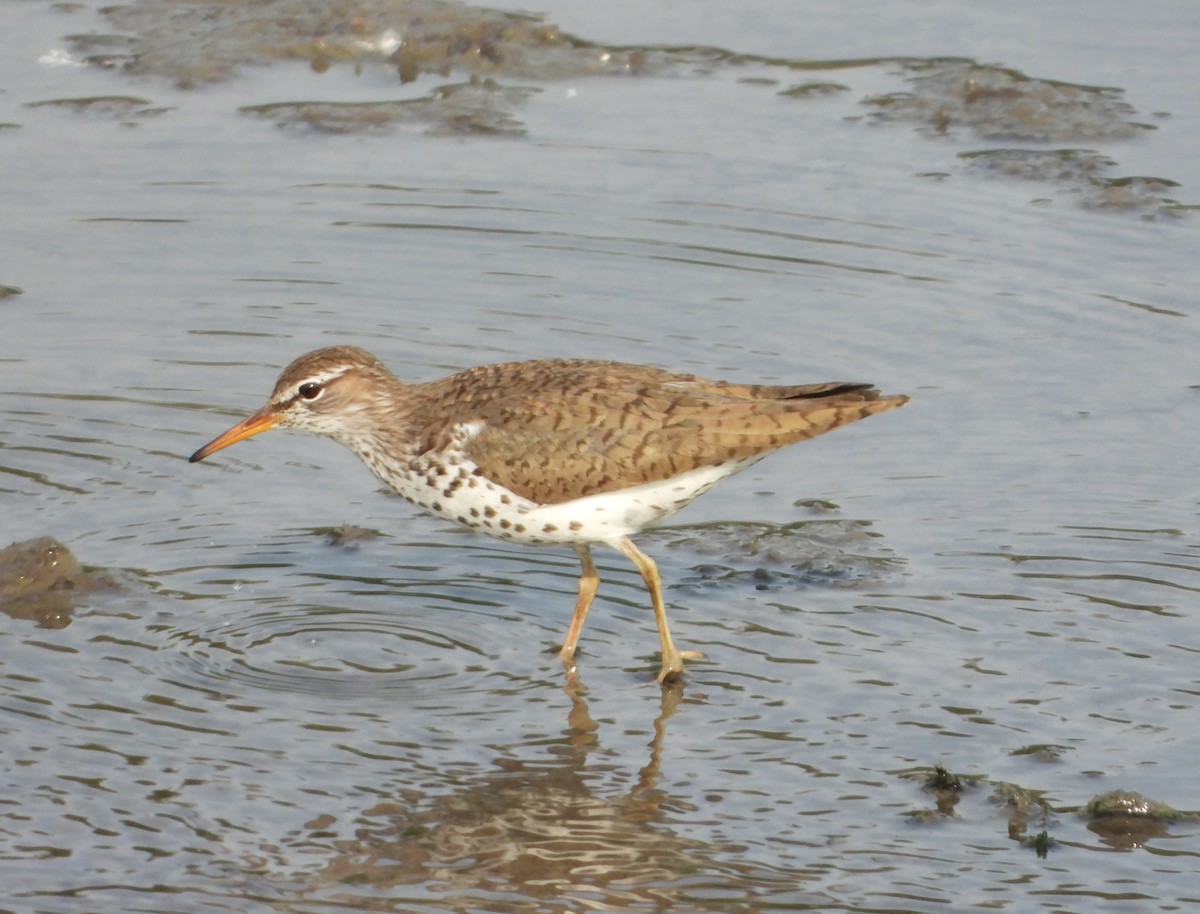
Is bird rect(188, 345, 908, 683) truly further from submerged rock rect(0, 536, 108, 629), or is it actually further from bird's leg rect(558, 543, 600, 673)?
submerged rock rect(0, 536, 108, 629)

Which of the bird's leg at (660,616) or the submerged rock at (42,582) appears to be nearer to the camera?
the bird's leg at (660,616)

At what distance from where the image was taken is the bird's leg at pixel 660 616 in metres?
8.09

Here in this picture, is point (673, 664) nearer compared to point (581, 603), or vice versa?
point (673, 664)

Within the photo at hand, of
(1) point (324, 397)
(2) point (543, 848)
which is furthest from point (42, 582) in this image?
(2) point (543, 848)

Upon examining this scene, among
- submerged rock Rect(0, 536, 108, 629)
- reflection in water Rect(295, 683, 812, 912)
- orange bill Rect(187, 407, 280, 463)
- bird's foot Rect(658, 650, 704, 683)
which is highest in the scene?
orange bill Rect(187, 407, 280, 463)

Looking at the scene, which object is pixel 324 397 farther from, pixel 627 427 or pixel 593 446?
pixel 627 427

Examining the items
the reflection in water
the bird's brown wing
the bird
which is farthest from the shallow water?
the bird's brown wing

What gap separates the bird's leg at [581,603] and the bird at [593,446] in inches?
0.4

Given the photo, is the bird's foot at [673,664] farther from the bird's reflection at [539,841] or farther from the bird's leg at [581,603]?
the bird's reflection at [539,841]

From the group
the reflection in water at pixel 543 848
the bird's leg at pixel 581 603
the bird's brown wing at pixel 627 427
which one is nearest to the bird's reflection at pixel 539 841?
the reflection in water at pixel 543 848

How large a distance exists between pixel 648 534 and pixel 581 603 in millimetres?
1077

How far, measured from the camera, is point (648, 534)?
9516mm

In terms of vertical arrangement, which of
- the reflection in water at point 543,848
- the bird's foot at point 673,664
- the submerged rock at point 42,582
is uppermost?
the submerged rock at point 42,582

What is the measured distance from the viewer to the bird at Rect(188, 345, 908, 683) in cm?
819
